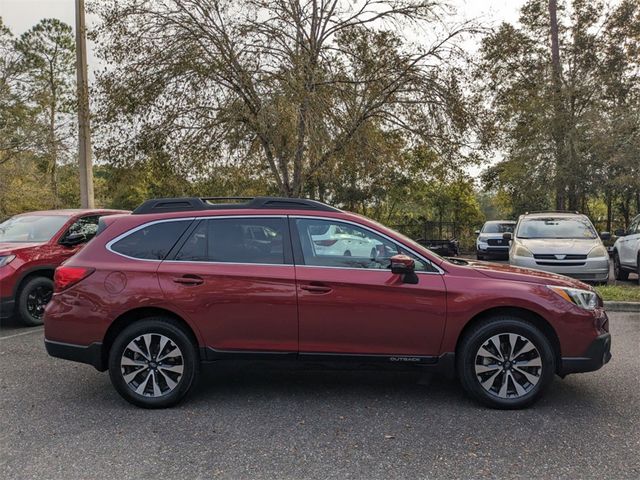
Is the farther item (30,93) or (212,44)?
(30,93)

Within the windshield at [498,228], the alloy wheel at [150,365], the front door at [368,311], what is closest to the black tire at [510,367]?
the front door at [368,311]

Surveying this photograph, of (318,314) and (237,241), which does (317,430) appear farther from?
(237,241)

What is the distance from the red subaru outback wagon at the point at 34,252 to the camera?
23.2ft

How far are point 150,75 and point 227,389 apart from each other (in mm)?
8800

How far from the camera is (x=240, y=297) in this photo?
4223 millimetres

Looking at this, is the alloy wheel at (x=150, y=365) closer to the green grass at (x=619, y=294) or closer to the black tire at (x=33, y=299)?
A: the black tire at (x=33, y=299)

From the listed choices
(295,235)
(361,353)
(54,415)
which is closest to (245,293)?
(295,235)

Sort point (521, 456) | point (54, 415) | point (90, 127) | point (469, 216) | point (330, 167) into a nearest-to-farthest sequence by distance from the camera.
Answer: point (521, 456)
point (54, 415)
point (90, 127)
point (330, 167)
point (469, 216)

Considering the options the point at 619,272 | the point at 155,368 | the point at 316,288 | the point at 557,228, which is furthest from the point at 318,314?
the point at 619,272

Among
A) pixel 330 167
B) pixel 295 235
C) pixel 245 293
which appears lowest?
pixel 245 293

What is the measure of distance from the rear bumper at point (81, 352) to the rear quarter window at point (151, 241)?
82cm

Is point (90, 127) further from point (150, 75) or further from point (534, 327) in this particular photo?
point (534, 327)

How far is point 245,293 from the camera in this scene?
13.9ft

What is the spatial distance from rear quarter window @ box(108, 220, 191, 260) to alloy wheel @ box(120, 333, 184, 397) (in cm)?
69
